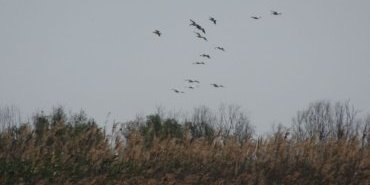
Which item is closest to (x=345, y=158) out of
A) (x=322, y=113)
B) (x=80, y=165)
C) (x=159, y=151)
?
(x=159, y=151)

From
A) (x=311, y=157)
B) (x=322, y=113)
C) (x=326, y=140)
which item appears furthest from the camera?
(x=322, y=113)

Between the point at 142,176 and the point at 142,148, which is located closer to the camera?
the point at 142,176

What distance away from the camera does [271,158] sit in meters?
10.2

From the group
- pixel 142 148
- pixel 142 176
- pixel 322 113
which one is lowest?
pixel 142 176

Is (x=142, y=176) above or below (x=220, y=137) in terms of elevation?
below

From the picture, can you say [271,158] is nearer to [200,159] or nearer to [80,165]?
[200,159]

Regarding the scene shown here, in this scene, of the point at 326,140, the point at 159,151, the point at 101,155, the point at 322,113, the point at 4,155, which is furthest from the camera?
the point at 322,113

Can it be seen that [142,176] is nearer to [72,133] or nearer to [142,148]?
[142,148]

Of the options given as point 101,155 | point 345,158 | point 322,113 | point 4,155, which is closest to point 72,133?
point 101,155

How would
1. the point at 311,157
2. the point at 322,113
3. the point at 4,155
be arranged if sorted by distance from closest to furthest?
the point at 4,155
the point at 311,157
the point at 322,113

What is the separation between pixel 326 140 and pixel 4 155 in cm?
684

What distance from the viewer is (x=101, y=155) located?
8.80m

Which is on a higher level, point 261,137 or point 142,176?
point 261,137

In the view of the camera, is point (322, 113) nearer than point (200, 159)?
No
